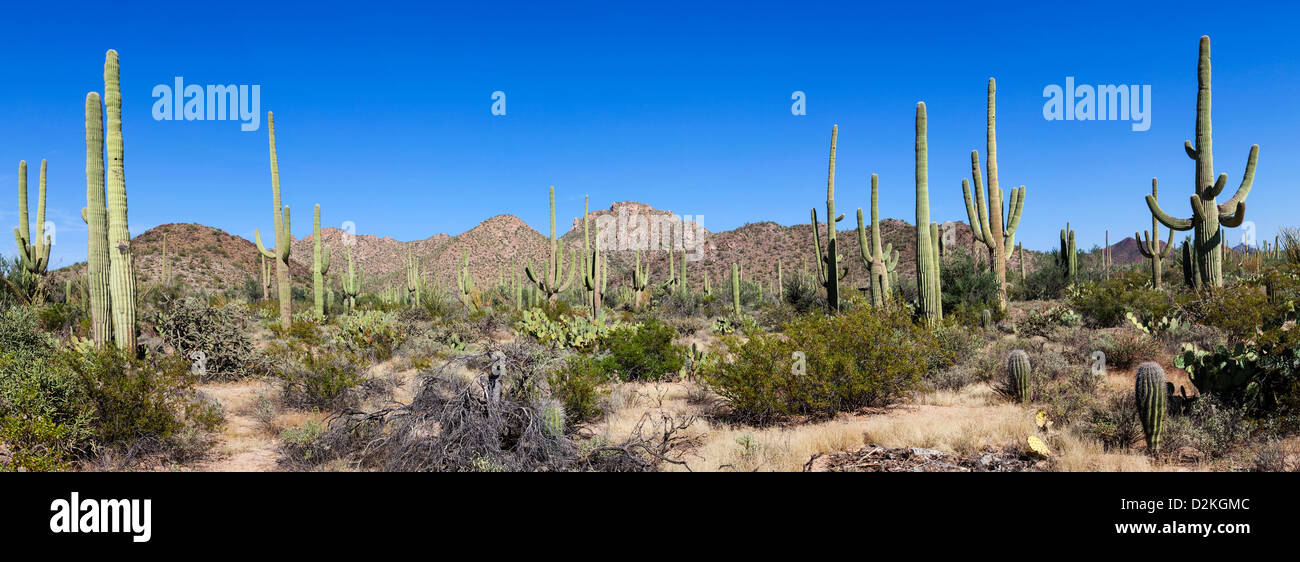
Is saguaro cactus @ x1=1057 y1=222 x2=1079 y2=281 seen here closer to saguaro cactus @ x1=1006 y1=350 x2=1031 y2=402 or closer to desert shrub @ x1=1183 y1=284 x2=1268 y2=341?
desert shrub @ x1=1183 y1=284 x2=1268 y2=341

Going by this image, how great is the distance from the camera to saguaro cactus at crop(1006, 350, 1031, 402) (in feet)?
26.6

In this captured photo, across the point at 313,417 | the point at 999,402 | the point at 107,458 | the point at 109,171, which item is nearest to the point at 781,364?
the point at 999,402

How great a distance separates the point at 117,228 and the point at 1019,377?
42.1 feet

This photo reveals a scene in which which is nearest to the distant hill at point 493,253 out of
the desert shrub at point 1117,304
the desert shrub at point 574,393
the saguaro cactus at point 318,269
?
the saguaro cactus at point 318,269

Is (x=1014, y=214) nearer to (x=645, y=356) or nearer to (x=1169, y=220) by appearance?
(x=1169, y=220)

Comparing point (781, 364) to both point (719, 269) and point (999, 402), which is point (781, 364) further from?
point (719, 269)

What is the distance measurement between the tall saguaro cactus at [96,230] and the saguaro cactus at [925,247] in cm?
1380

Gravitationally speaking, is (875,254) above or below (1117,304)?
above

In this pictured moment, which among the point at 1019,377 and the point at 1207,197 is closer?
the point at 1019,377

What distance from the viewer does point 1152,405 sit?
584 cm

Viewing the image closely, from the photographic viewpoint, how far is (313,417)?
26.7 ft

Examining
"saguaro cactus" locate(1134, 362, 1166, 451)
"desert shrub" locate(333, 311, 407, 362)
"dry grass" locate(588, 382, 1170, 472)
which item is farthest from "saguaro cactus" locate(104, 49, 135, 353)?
"saguaro cactus" locate(1134, 362, 1166, 451)

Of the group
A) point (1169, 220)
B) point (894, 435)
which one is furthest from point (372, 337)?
point (1169, 220)

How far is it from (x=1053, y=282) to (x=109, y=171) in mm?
25379
